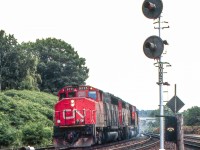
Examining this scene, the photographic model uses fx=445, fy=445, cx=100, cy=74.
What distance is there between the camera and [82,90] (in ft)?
95.3

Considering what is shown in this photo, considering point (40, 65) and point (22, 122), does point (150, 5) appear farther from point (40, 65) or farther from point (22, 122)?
point (40, 65)

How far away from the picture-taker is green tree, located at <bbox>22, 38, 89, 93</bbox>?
79625mm

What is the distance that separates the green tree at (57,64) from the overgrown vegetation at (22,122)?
22.9 metres

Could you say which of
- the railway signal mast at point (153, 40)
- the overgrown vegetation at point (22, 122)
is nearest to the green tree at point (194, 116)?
the overgrown vegetation at point (22, 122)

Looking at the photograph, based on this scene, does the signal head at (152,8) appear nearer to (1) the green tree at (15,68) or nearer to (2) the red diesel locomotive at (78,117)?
(2) the red diesel locomotive at (78,117)

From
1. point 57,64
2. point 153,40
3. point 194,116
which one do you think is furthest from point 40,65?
point 153,40

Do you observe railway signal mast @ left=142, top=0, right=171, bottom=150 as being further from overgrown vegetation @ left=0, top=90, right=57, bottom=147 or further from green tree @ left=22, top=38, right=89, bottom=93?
green tree @ left=22, top=38, right=89, bottom=93

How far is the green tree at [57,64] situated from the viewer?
79.6m

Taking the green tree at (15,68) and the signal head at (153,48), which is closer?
the signal head at (153,48)

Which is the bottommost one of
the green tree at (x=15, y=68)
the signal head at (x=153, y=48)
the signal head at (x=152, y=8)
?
the signal head at (x=153, y=48)

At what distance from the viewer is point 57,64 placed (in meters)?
80.6

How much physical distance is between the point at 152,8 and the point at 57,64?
71701mm

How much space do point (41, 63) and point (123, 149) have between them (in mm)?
54523

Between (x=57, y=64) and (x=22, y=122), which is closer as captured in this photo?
(x=22, y=122)
